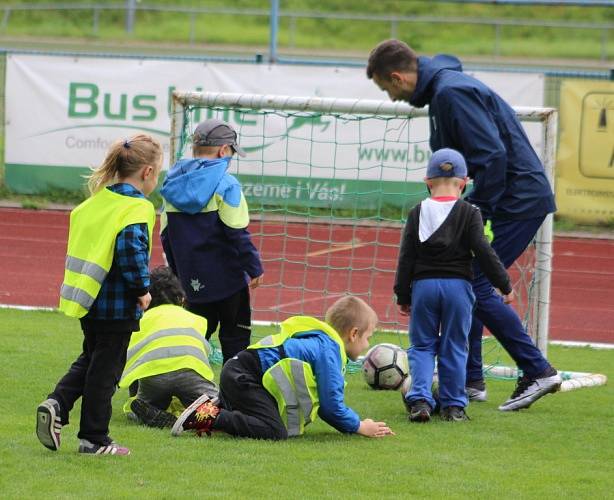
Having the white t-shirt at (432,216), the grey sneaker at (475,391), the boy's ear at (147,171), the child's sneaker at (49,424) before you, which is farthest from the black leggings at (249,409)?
the grey sneaker at (475,391)

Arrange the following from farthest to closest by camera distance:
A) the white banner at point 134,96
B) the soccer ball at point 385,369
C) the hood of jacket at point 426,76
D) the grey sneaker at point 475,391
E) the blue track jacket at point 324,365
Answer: the white banner at point 134,96
the soccer ball at point 385,369
the grey sneaker at point 475,391
the hood of jacket at point 426,76
the blue track jacket at point 324,365

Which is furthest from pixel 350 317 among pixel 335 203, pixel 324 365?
pixel 335 203

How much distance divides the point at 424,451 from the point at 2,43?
30.8m

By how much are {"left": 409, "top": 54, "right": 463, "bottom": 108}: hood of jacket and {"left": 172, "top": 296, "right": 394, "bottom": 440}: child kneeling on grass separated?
1391mm

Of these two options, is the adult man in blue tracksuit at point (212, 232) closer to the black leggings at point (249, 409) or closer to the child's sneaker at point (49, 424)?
the black leggings at point (249, 409)

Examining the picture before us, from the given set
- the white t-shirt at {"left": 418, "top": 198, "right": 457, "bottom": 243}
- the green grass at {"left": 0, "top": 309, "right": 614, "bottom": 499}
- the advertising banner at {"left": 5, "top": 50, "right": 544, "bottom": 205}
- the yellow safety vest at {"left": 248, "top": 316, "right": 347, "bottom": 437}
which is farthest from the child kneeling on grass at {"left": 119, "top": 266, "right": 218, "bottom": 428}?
the advertising banner at {"left": 5, "top": 50, "right": 544, "bottom": 205}

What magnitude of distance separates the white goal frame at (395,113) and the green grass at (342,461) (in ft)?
4.04

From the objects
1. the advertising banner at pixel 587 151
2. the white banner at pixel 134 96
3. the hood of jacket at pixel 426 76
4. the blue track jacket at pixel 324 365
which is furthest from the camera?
the white banner at pixel 134 96

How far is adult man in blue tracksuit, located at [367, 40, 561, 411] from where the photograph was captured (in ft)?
21.8

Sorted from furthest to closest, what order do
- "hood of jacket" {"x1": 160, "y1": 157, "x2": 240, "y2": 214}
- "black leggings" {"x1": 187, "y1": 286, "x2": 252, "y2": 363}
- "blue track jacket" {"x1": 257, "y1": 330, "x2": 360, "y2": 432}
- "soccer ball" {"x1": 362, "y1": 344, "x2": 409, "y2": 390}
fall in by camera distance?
1. "soccer ball" {"x1": 362, "y1": 344, "x2": 409, "y2": 390}
2. "black leggings" {"x1": 187, "y1": 286, "x2": 252, "y2": 363}
3. "hood of jacket" {"x1": 160, "y1": 157, "x2": 240, "y2": 214}
4. "blue track jacket" {"x1": 257, "y1": 330, "x2": 360, "y2": 432}

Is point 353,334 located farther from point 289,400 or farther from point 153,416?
point 153,416

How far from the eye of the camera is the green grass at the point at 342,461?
16.1 ft

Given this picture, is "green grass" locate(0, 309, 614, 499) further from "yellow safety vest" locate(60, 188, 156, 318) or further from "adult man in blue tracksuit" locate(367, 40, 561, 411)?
"yellow safety vest" locate(60, 188, 156, 318)

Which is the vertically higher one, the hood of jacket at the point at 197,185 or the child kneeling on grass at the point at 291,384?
the hood of jacket at the point at 197,185
